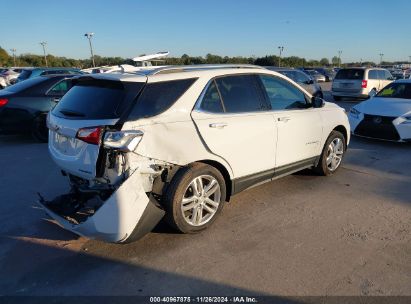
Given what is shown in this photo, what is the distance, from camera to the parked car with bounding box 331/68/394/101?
54.8ft

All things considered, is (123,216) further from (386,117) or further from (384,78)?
(384,78)

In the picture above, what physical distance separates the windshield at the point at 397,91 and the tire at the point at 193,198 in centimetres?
666

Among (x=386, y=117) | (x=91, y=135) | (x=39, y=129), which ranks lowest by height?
(x=39, y=129)

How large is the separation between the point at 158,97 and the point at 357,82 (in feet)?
50.1

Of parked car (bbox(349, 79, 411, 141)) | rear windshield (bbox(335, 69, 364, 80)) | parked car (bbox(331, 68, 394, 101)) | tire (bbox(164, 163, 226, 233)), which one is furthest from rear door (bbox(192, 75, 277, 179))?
rear windshield (bbox(335, 69, 364, 80))

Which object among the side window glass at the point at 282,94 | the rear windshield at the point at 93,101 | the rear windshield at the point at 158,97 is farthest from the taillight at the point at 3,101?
the side window glass at the point at 282,94

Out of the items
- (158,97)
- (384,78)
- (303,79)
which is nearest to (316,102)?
(158,97)

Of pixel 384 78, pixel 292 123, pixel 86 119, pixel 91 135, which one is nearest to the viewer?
pixel 91 135

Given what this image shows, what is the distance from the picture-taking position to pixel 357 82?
16766mm

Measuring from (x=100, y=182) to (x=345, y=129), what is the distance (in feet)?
13.6

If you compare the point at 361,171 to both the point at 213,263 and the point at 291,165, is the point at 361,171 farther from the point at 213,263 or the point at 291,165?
the point at 213,263

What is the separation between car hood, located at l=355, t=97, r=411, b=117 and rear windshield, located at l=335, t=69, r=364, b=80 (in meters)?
8.83

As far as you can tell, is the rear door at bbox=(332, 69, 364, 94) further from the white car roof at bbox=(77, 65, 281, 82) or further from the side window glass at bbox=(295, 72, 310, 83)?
the white car roof at bbox=(77, 65, 281, 82)

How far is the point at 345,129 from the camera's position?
602 cm
